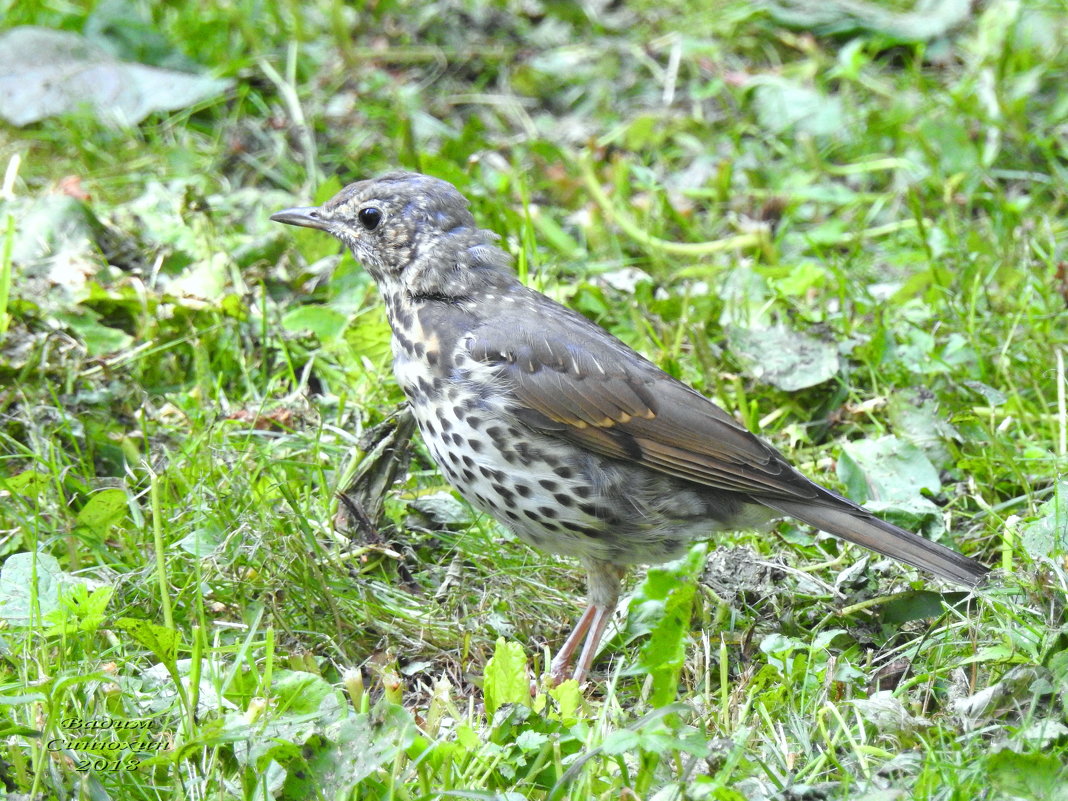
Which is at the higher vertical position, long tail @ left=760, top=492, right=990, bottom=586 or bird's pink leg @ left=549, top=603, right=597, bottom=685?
long tail @ left=760, top=492, right=990, bottom=586

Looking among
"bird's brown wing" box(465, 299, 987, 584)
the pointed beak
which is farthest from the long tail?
the pointed beak

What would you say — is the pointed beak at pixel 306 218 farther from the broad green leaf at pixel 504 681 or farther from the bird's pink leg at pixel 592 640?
the broad green leaf at pixel 504 681

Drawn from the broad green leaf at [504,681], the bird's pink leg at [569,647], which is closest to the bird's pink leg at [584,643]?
the bird's pink leg at [569,647]

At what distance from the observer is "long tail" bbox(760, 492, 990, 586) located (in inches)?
128

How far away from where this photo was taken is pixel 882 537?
132 inches

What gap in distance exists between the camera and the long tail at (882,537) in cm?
324

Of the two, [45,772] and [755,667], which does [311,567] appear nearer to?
[45,772]

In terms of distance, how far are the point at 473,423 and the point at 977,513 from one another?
159 cm

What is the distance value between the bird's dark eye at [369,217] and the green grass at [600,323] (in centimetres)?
55

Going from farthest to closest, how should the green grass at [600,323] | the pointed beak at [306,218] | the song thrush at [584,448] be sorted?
the pointed beak at [306,218] → the song thrush at [584,448] → the green grass at [600,323]

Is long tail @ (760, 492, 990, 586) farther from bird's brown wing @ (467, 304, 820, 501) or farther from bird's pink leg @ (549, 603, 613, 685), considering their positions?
bird's pink leg @ (549, 603, 613, 685)

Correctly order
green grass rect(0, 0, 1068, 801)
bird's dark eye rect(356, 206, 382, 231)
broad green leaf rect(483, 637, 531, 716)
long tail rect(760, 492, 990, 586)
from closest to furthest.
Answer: green grass rect(0, 0, 1068, 801) → broad green leaf rect(483, 637, 531, 716) → long tail rect(760, 492, 990, 586) → bird's dark eye rect(356, 206, 382, 231)

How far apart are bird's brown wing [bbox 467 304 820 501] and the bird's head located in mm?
275

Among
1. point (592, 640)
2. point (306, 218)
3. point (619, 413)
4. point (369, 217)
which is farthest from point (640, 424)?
point (306, 218)
